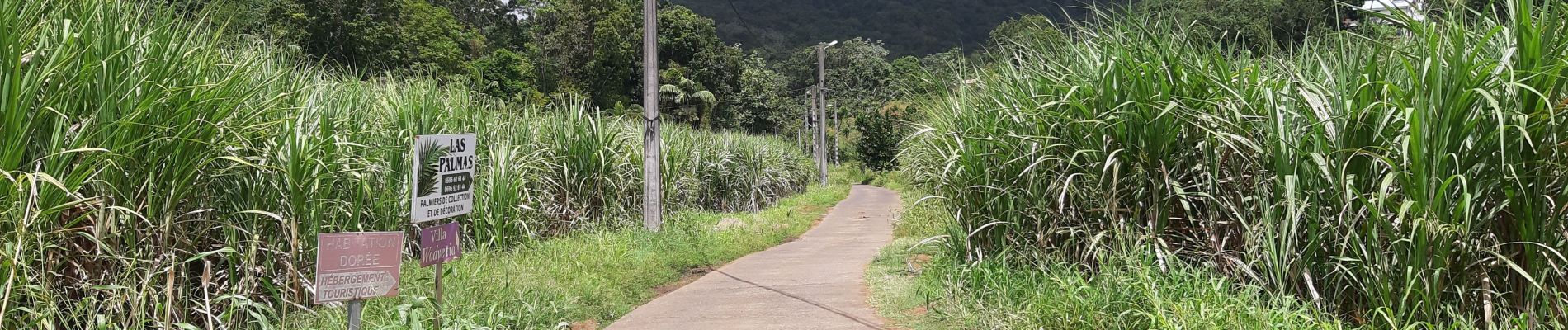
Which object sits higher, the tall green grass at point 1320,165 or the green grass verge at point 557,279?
the tall green grass at point 1320,165

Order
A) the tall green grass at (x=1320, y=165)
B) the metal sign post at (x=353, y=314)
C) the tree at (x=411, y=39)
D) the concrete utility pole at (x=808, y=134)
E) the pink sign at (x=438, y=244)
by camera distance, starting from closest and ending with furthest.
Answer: the tall green grass at (x=1320, y=165)
the metal sign post at (x=353, y=314)
the pink sign at (x=438, y=244)
the tree at (x=411, y=39)
the concrete utility pole at (x=808, y=134)

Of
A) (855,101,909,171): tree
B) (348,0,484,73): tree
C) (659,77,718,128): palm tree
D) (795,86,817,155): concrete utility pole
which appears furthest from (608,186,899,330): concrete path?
(659,77,718,128): palm tree

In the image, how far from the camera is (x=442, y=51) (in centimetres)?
4491

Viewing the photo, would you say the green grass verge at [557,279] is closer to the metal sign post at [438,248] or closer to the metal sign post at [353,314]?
the metal sign post at [438,248]

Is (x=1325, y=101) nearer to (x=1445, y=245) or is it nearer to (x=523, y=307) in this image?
(x=1445, y=245)

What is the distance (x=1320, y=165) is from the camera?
4.63m

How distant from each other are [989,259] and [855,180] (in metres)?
49.5

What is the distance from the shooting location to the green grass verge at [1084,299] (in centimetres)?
481

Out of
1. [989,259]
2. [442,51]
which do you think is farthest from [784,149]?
[989,259]

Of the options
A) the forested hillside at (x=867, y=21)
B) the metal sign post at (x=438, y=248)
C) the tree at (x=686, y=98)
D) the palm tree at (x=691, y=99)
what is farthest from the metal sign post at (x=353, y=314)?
the forested hillside at (x=867, y=21)

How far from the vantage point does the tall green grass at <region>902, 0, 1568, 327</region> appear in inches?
170

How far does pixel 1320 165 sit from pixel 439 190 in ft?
15.8

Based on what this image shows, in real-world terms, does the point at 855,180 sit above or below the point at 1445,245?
below

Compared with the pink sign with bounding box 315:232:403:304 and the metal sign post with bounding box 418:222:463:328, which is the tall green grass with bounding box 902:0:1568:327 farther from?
the pink sign with bounding box 315:232:403:304
